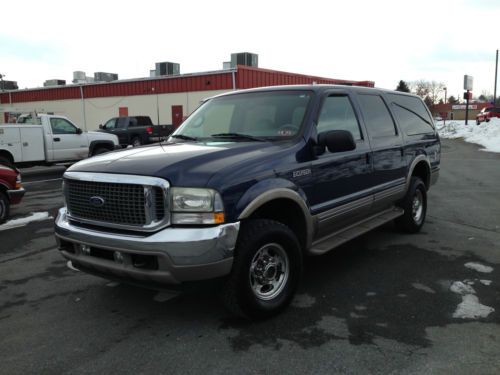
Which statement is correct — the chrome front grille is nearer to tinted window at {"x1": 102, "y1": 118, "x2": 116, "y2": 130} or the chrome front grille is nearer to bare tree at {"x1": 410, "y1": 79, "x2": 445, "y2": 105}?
tinted window at {"x1": 102, "y1": 118, "x2": 116, "y2": 130}

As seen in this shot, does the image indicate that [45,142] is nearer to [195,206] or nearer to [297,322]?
[195,206]

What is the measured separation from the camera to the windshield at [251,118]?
4184 mm

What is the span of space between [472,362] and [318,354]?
3.29 feet

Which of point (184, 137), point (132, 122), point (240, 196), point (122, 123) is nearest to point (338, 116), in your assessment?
point (184, 137)

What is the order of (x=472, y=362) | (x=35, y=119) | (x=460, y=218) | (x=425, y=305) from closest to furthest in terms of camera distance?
1. (x=472, y=362)
2. (x=425, y=305)
3. (x=460, y=218)
4. (x=35, y=119)

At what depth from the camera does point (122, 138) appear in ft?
72.0

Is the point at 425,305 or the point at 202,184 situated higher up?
the point at 202,184

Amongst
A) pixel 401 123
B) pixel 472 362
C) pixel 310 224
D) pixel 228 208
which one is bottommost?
pixel 472 362

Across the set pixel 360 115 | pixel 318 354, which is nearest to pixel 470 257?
pixel 360 115

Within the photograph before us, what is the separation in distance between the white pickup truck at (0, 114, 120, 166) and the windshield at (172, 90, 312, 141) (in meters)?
9.19

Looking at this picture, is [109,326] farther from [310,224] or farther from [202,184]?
[310,224]

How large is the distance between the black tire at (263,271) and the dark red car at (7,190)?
5.51 meters

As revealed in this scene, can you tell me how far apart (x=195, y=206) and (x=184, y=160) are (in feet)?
1.37

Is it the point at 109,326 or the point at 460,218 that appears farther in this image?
the point at 460,218
